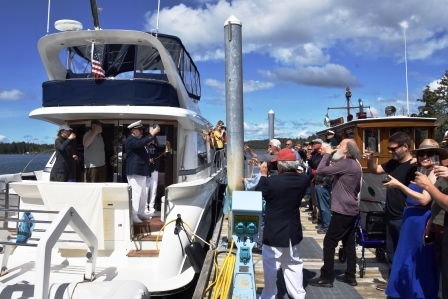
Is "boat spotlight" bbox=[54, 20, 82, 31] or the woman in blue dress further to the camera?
"boat spotlight" bbox=[54, 20, 82, 31]

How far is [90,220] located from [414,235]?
12.5 ft

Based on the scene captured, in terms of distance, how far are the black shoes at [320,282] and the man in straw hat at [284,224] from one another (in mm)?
583

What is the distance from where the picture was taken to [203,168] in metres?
7.00

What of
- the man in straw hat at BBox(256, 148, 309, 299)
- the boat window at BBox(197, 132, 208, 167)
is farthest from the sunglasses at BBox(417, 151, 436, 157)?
the boat window at BBox(197, 132, 208, 167)

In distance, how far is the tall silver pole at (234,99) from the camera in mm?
5598

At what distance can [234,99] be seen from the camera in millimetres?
5668

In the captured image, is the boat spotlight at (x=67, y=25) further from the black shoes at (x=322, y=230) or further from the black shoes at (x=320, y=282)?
the black shoes at (x=322, y=230)

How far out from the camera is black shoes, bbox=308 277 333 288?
4609 millimetres

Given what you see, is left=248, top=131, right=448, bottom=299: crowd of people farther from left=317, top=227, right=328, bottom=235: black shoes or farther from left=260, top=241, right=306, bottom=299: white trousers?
left=317, top=227, right=328, bottom=235: black shoes

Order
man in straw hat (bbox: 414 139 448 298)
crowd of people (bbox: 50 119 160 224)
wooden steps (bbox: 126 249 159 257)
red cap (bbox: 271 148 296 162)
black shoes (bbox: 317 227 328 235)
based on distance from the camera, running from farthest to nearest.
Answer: black shoes (bbox: 317 227 328 235)
crowd of people (bbox: 50 119 160 224)
wooden steps (bbox: 126 249 159 257)
red cap (bbox: 271 148 296 162)
man in straw hat (bbox: 414 139 448 298)

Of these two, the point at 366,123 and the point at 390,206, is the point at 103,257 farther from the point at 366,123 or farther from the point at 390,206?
the point at 366,123

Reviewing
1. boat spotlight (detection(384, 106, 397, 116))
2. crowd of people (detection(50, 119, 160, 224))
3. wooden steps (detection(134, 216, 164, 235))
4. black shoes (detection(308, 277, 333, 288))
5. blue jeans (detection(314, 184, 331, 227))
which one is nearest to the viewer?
black shoes (detection(308, 277, 333, 288))

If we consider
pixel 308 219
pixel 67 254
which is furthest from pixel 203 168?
pixel 308 219

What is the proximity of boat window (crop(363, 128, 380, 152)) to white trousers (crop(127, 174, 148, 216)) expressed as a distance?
663 centimetres
